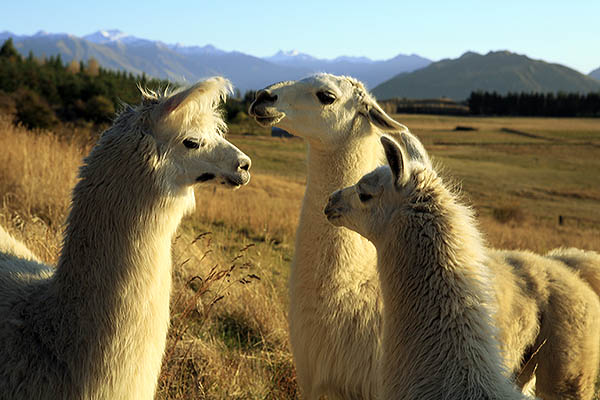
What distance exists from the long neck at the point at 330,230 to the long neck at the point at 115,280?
1361 mm

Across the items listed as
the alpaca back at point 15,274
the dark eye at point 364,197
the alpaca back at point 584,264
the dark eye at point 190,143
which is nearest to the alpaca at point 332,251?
the dark eye at point 364,197

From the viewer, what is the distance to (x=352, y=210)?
3.03m

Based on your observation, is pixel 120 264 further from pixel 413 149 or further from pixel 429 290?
pixel 413 149

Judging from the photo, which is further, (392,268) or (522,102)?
(522,102)

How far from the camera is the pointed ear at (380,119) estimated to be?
13.0ft

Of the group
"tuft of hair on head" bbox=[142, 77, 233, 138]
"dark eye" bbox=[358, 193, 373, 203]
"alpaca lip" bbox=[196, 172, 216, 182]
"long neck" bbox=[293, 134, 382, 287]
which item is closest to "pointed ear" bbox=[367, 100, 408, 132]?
"long neck" bbox=[293, 134, 382, 287]

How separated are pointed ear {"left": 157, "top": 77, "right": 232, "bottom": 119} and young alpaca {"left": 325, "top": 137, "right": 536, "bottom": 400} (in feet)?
2.94

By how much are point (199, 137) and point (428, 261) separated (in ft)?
4.19

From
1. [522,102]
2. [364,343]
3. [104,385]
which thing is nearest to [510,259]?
[364,343]

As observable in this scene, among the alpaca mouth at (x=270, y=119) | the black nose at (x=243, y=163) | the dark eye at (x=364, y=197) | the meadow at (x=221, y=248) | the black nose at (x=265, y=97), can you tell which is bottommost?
the meadow at (x=221, y=248)

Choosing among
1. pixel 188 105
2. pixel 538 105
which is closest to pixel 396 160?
pixel 188 105

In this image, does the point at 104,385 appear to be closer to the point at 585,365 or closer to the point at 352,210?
the point at 352,210

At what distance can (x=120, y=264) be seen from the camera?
2.57 meters

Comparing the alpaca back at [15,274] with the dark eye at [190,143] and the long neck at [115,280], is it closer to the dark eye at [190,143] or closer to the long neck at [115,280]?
the long neck at [115,280]
